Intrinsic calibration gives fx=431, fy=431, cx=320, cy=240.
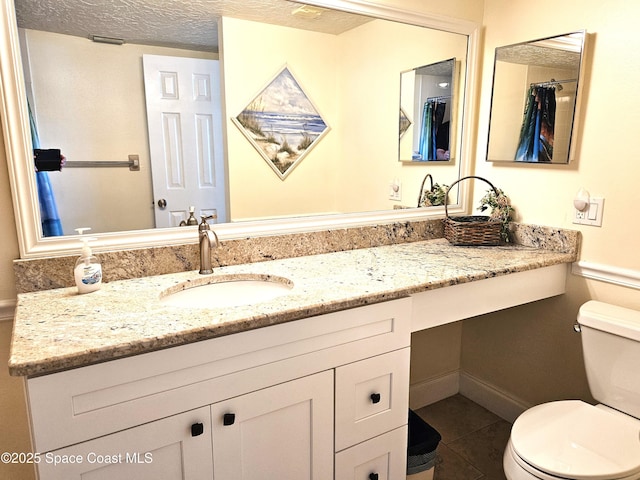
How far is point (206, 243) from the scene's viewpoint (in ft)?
4.75

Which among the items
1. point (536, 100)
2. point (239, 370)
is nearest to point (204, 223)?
point (239, 370)

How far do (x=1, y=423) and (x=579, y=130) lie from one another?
224cm

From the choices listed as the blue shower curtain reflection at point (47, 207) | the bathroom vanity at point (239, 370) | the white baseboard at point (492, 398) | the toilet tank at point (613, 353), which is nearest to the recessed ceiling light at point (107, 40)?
the blue shower curtain reflection at point (47, 207)

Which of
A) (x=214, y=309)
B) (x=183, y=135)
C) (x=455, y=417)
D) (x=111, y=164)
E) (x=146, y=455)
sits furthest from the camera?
(x=455, y=417)

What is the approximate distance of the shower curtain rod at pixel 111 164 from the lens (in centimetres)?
131

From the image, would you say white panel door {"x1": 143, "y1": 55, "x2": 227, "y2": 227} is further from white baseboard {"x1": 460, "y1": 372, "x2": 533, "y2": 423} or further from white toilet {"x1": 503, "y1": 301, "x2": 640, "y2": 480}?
white baseboard {"x1": 460, "y1": 372, "x2": 533, "y2": 423}

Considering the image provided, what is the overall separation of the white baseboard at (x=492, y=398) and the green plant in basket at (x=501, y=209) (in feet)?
2.55

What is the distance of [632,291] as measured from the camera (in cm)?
158

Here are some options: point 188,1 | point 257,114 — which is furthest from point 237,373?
point 188,1

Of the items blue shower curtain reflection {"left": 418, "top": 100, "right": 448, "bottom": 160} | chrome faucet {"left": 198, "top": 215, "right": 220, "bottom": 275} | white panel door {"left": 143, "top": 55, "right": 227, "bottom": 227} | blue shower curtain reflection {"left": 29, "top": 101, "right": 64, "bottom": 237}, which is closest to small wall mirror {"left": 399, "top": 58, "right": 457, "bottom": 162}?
blue shower curtain reflection {"left": 418, "top": 100, "right": 448, "bottom": 160}

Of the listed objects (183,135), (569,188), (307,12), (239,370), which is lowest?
(239,370)

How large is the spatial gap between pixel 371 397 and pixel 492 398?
117cm

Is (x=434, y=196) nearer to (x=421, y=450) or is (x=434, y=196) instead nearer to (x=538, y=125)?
(x=538, y=125)

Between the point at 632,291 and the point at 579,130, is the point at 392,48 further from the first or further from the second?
the point at 632,291
